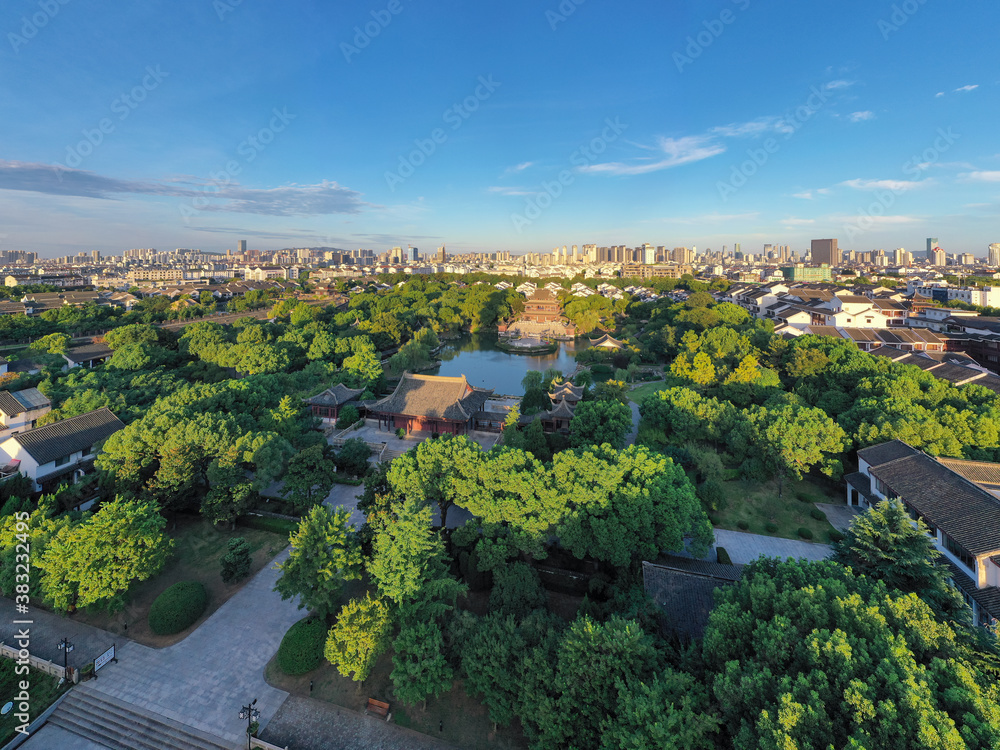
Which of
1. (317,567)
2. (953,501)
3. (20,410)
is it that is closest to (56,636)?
(317,567)

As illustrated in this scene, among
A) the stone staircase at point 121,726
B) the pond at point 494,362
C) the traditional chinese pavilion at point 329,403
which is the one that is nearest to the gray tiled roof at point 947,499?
the stone staircase at point 121,726

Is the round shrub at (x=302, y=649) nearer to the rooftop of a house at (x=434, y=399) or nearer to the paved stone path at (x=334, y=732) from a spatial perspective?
the paved stone path at (x=334, y=732)

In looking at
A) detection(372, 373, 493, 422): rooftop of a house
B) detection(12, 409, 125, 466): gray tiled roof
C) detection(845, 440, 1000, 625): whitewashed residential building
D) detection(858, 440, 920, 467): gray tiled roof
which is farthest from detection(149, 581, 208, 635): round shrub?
detection(858, 440, 920, 467): gray tiled roof

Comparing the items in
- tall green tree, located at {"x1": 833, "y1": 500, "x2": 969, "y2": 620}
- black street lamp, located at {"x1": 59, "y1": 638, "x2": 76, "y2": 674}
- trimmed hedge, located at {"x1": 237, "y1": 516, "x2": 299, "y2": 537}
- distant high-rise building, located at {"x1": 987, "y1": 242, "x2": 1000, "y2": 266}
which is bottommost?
black street lamp, located at {"x1": 59, "y1": 638, "x2": 76, "y2": 674}

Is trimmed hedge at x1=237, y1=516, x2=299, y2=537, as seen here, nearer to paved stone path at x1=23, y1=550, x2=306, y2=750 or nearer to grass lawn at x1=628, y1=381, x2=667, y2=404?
paved stone path at x1=23, y1=550, x2=306, y2=750

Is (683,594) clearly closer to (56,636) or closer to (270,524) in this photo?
(270,524)

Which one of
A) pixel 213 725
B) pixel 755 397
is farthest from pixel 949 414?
pixel 213 725
